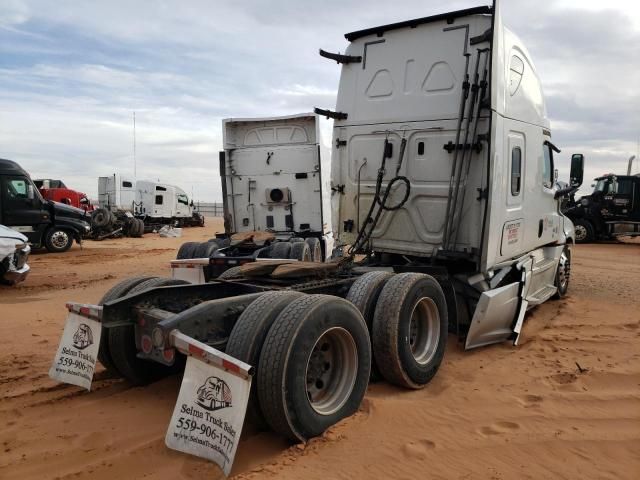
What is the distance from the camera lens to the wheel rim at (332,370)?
12.5 feet

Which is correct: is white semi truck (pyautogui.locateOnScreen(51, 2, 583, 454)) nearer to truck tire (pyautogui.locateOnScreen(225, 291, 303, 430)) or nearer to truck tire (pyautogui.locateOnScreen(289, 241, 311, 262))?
truck tire (pyautogui.locateOnScreen(225, 291, 303, 430))

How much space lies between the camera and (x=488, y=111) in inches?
226

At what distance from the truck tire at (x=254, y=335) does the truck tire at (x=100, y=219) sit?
76.3 feet

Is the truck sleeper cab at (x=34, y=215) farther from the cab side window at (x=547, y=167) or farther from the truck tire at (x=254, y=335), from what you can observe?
the truck tire at (x=254, y=335)

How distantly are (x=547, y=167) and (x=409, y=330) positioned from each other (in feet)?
13.5

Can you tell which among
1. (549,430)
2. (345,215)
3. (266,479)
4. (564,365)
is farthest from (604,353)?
(266,479)

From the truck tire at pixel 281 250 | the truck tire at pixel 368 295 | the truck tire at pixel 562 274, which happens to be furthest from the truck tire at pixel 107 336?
the truck tire at pixel 562 274

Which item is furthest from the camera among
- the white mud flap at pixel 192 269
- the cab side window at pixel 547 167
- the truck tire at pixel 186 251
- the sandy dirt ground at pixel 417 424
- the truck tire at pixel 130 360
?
the truck tire at pixel 186 251

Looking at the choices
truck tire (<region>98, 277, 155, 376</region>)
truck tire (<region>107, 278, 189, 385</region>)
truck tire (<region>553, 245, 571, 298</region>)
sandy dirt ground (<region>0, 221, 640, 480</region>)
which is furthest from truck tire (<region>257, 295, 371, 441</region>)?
truck tire (<region>553, 245, 571, 298</region>)

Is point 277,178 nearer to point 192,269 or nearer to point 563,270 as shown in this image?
point 192,269

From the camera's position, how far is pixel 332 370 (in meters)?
3.97

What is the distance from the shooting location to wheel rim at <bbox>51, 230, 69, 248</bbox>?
58.9 ft

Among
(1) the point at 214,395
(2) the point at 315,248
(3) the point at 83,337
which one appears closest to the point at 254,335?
(1) the point at 214,395

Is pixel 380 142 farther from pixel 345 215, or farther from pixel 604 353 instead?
pixel 604 353
